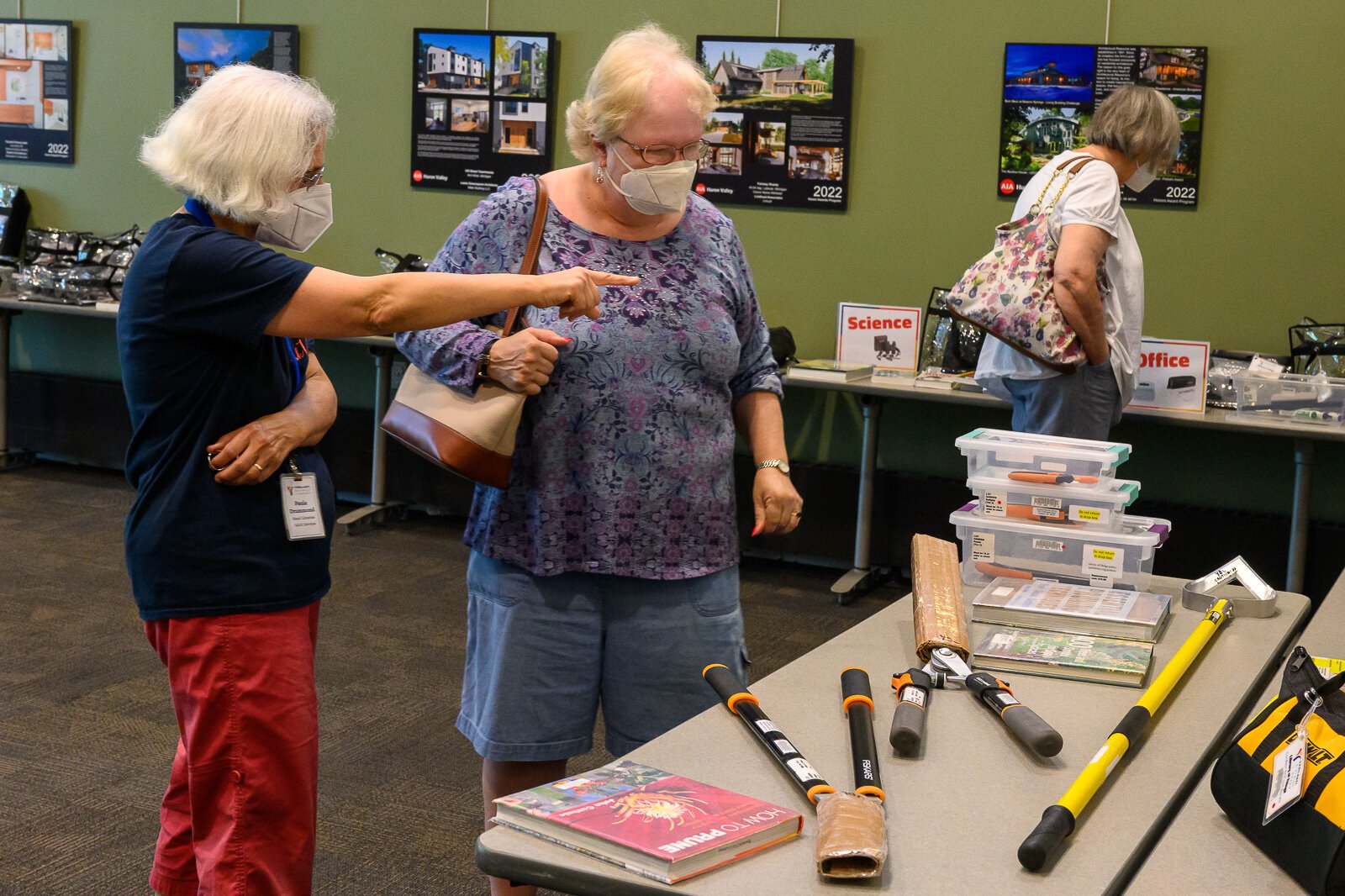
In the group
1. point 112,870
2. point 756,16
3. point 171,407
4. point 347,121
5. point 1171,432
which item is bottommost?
point 112,870

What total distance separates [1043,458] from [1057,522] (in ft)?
0.38

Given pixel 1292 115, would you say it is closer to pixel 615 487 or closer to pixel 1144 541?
pixel 1144 541

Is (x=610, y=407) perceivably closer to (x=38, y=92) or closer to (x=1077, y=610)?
(x=1077, y=610)

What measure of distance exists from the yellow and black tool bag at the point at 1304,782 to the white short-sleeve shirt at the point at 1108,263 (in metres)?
2.22

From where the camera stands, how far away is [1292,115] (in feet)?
15.1

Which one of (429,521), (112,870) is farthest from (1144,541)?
(429,521)

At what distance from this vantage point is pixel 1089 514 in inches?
86.7

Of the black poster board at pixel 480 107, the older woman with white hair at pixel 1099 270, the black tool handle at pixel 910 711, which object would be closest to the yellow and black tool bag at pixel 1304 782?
the black tool handle at pixel 910 711

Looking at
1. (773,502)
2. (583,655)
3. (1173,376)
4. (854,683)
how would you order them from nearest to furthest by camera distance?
(854,683) → (583,655) → (773,502) → (1173,376)

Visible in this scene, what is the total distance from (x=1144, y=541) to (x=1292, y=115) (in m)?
3.07

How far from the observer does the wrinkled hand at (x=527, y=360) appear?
72.6 inches

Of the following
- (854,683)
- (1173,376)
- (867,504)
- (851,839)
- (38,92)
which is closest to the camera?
(851,839)

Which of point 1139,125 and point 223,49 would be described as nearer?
point 1139,125

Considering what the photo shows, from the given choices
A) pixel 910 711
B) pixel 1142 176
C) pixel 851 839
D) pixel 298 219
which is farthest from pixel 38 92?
pixel 851 839
